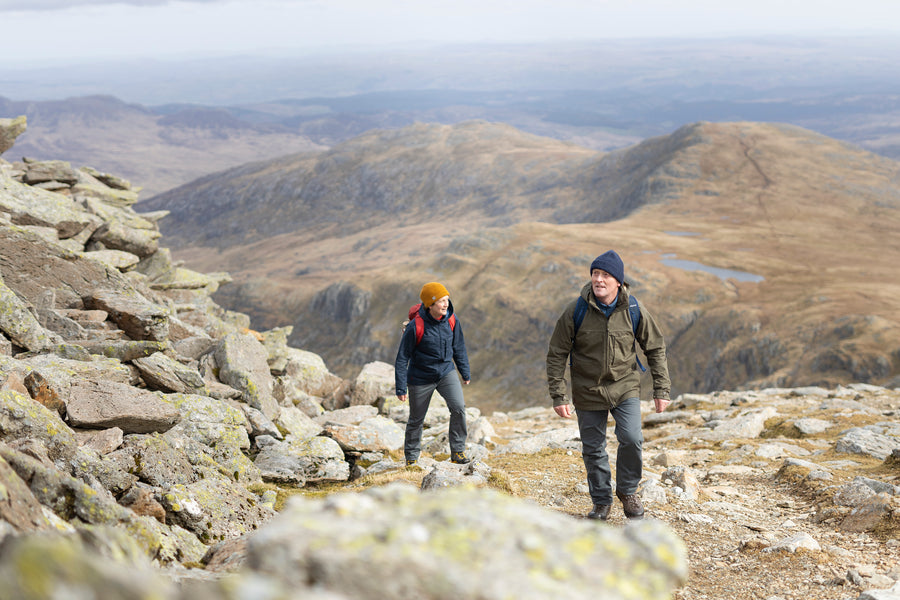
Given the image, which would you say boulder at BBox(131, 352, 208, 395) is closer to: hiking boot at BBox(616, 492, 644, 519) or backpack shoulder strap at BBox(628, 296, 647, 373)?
hiking boot at BBox(616, 492, 644, 519)

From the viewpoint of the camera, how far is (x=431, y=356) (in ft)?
42.1

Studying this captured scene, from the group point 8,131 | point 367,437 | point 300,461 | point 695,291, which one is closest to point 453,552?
point 300,461

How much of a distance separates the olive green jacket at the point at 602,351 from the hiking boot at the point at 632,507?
69.8 inches

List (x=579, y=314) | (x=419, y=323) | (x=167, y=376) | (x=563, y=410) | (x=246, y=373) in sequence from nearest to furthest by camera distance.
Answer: (x=579, y=314), (x=563, y=410), (x=419, y=323), (x=167, y=376), (x=246, y=373)

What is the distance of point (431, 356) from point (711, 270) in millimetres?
130721

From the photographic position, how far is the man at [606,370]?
9.45 m

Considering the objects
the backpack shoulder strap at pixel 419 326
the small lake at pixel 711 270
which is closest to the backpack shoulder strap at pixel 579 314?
the backpack shoulder strap at pixel 419 326

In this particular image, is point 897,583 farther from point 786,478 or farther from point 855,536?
point 786,478

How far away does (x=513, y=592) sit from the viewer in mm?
3162

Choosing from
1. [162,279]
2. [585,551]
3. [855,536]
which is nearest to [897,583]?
[855,536]

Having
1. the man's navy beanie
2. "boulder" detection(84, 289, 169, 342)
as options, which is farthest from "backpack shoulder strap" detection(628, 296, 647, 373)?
"boulder" detection(84, 289, 169, 342)

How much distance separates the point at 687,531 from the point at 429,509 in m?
8.31

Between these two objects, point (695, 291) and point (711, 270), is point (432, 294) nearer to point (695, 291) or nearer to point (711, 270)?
point (695, 291)

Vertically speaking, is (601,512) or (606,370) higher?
(606,370)
